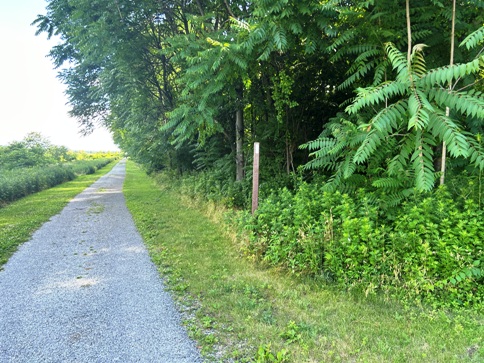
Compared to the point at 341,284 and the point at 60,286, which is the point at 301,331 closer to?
the point at 341,284

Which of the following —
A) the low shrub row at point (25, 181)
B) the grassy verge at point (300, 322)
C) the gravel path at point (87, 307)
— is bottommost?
the gravel path at point (87, 307)

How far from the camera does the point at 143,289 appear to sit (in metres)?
Answer: 4.07

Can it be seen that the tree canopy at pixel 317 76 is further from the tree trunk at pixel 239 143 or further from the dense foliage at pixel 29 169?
the dense foliage at pixel 29 169

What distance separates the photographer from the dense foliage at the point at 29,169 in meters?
13.4

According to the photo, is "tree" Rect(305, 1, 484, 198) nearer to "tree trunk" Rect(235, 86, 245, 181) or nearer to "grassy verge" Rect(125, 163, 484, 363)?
"grassy verge" Rect(125, 163, 484, 363)

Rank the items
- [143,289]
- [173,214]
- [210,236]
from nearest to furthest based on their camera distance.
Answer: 1. [143,289]
2. [210,236]
3. [173,214]

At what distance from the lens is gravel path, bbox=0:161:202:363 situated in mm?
2744

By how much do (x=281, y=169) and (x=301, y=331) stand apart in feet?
18.1

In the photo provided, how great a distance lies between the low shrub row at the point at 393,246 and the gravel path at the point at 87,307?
1.89m

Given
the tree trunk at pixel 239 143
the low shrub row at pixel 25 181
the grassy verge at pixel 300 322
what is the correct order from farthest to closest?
the low shrub row at pixel 25 181 < the tree trunk at pixel 239 143 < the grassy verge at pixel 300 322

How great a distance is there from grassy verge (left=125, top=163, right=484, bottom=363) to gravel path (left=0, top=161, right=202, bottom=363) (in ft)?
0.98

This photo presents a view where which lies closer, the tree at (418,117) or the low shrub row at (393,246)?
the tree at (418,117)

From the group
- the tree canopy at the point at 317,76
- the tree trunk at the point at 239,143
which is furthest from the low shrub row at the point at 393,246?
the tree trunk at the point at 239,143

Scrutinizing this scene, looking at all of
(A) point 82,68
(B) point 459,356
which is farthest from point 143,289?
(A) point 82,68
